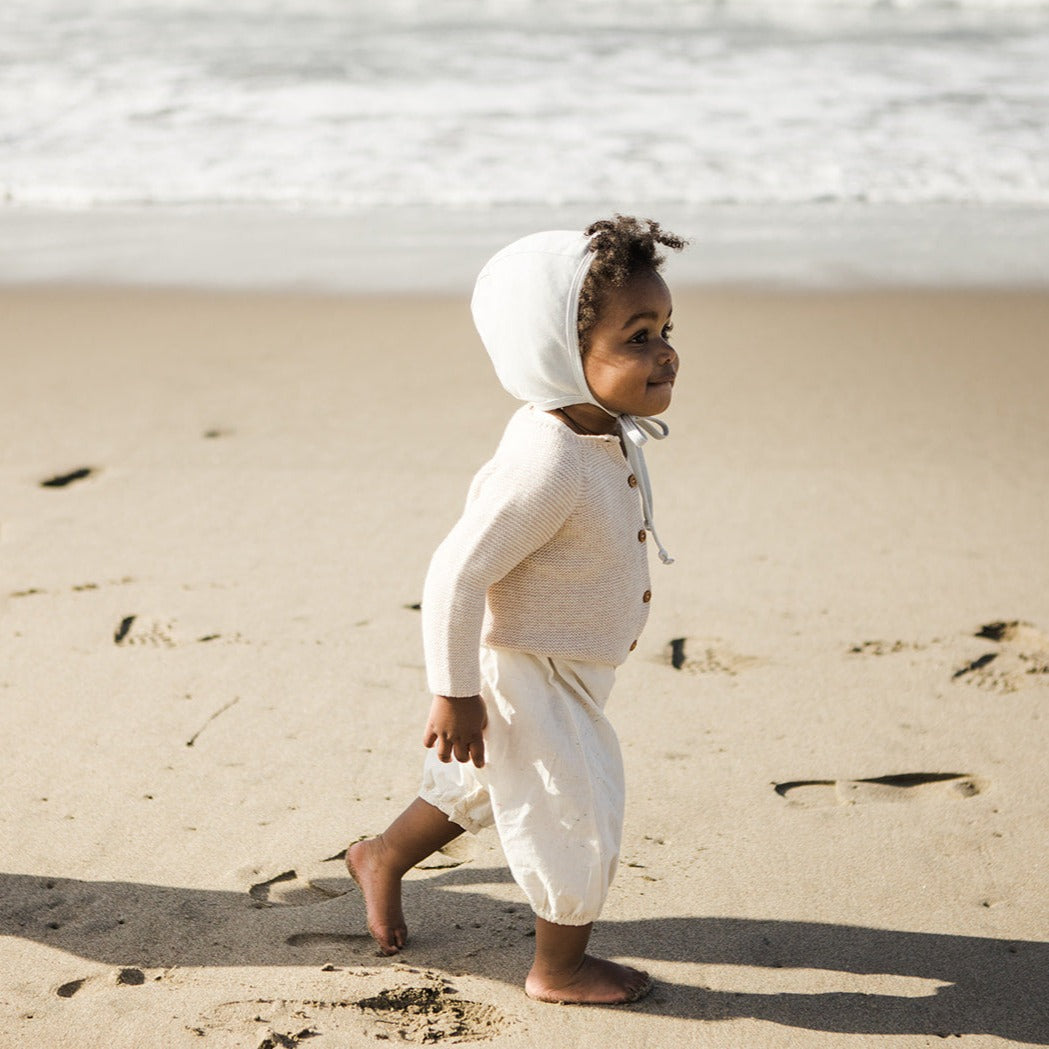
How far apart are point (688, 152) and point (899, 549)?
5.61 m

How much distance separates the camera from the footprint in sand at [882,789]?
2600 mm

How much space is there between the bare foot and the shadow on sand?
1.9 inches

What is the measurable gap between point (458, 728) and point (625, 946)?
56 cm

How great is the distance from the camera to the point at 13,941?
7.04 feet

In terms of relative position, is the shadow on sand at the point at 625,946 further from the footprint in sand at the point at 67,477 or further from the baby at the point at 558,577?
the footprint in sand at the point at 67,477

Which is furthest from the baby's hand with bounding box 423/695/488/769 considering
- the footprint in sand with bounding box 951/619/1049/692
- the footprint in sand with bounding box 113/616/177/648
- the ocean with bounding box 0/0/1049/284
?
the ocean with bounding box 0/0/1049/284

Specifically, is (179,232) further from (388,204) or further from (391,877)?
(391,877)

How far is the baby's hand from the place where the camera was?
6.31 feet

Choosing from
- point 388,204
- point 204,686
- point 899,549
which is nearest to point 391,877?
point 204,686

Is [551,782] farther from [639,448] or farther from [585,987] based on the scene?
[639,448]

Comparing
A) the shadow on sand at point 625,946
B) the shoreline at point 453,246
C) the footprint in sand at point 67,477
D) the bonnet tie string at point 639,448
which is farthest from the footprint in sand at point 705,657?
the shoreline at point 453,246

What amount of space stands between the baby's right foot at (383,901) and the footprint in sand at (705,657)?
1101mm

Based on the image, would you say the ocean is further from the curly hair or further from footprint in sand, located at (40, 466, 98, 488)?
the curly hair

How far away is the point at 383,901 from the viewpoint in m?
2.19
